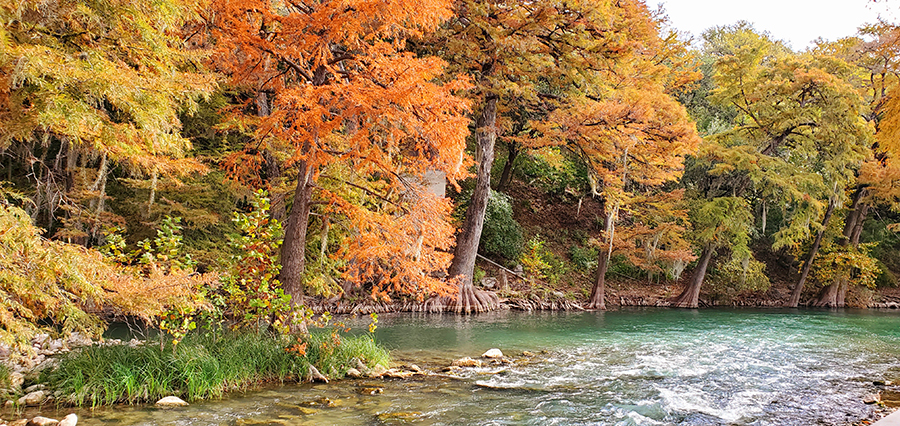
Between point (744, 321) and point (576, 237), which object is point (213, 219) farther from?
point (576, 237)

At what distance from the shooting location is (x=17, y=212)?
427 centimetres

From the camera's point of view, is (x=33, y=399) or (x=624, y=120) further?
(x=624, y=120)

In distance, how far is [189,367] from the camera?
591 cm

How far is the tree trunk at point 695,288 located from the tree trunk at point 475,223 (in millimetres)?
8910

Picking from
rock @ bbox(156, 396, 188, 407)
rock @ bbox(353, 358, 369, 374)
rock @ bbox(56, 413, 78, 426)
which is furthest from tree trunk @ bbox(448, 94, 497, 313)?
rock @ bbox(56, 413, 78, 426)

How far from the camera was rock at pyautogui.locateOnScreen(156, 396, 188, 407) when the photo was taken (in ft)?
18.0

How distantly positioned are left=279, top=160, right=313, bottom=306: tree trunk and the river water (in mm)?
2028

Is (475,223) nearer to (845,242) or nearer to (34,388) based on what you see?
(34,388)

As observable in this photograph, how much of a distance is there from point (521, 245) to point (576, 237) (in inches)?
184

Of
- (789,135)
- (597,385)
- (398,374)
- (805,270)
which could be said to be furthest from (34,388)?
(805,270)

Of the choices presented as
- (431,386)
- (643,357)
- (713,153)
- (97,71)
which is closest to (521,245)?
(713,153)

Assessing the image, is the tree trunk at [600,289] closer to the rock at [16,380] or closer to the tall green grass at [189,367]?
the tall green grass at [189,367]

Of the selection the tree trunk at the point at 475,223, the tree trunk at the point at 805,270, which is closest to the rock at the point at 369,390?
the tree trunk at the point at 475,223

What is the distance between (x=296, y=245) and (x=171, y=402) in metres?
3.16
